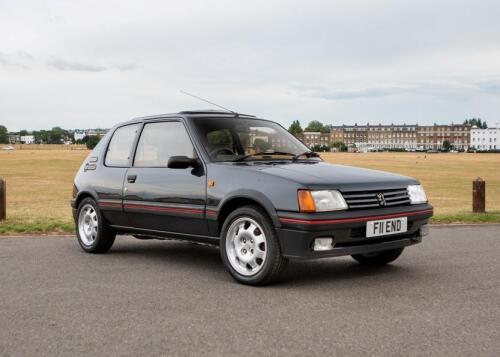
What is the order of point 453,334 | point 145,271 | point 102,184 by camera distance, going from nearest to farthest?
1. point 453,334
2. point 145,271
3. point 102,184

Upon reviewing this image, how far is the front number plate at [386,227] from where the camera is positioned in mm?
5527

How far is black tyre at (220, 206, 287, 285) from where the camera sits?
544cm

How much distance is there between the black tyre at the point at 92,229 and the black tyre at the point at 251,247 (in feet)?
7.30

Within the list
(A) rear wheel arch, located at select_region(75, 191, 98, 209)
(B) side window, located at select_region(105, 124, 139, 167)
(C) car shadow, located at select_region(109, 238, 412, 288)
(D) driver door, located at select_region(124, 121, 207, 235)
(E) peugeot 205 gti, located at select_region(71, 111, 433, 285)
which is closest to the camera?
(E) peugeot 205 gti, located at select_region(71, 111, 433, 285)

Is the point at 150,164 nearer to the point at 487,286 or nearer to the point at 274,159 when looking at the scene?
the point at 274,159

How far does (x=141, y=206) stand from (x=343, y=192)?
2465 mm

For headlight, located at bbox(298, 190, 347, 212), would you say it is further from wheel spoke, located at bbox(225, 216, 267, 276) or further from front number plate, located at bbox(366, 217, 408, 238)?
wheel spoke, located at bbox(225, 216, 267, 276)

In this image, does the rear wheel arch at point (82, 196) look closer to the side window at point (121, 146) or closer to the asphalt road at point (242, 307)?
the side window at point (121, 146)

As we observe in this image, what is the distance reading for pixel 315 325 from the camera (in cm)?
429

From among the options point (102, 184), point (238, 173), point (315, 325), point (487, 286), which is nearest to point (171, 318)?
point (315, 325)

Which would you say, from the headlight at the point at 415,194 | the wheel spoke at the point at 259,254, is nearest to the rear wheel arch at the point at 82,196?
the wheel spoke at the point at 259,254

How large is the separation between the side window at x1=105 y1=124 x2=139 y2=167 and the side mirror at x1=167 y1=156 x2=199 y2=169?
128cm

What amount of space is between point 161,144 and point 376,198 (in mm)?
2559

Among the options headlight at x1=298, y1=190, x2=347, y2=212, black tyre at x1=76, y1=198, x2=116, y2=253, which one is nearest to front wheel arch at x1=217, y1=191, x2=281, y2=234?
headlight at x1=298, y1=190, x2=347, y2=212
